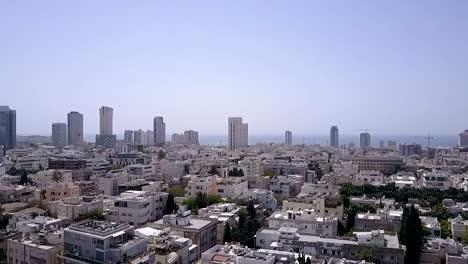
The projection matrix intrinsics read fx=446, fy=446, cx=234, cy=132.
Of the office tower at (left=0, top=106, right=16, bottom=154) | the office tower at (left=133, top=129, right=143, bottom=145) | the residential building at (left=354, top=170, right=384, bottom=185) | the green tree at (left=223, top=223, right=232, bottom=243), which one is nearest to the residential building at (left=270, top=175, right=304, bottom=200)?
the residential building at (left=354, top=170, right=384, bottom=185)

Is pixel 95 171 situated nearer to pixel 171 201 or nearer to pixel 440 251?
pixel 171 201

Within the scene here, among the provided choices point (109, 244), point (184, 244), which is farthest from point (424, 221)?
point (109, 244)

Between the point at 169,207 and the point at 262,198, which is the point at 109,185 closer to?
the point at 169,207

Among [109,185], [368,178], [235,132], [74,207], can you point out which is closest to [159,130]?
[235,132]

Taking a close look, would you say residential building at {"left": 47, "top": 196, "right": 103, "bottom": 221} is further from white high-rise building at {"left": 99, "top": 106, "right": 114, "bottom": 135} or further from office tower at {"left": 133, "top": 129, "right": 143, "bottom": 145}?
office tower at {"left": 133, "top": 129, "right": 143, "bottom": 145}

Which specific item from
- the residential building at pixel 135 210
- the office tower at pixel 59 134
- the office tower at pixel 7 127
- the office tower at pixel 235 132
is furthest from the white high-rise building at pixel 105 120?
the residential building at pixel 135 210
